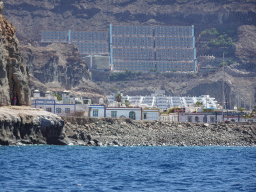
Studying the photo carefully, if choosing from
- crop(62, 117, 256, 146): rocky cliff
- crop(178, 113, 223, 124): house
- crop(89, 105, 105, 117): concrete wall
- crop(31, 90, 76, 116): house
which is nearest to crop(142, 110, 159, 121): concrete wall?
crop(178, 113, 223, 124): house

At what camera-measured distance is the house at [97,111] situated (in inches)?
3659

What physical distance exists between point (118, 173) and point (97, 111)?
56592 mm

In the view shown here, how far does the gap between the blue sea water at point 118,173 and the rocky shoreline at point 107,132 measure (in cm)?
1288

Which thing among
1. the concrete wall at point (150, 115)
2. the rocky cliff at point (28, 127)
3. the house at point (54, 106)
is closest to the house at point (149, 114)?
the concrete wall at point (150, 115)

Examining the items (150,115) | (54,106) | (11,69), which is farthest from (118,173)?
(150,115)

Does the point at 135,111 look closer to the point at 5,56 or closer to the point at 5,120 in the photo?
the point at 5,56

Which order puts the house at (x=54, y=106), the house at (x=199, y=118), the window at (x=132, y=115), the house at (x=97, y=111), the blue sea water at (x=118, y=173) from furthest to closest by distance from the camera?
the house at (x=199, y=118) < the window at (x=132, y=115) < the house at (x=97, y=111) < the house at (x=54, y=106) < the blue sea water at (x=118, y=173)

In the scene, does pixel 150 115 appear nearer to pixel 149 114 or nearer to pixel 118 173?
pixel 149 114

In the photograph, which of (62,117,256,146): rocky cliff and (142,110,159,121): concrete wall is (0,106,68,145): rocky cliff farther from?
(142,110,159,121): concrete wall

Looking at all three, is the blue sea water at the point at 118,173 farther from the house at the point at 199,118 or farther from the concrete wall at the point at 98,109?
the house at the point at 199,118

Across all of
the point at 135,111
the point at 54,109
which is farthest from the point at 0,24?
the point at 135,111

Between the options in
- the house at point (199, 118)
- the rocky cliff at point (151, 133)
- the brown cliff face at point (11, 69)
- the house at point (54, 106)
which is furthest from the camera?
the house at point (199, 118)

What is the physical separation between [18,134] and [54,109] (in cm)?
2931

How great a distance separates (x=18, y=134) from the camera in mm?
62094
